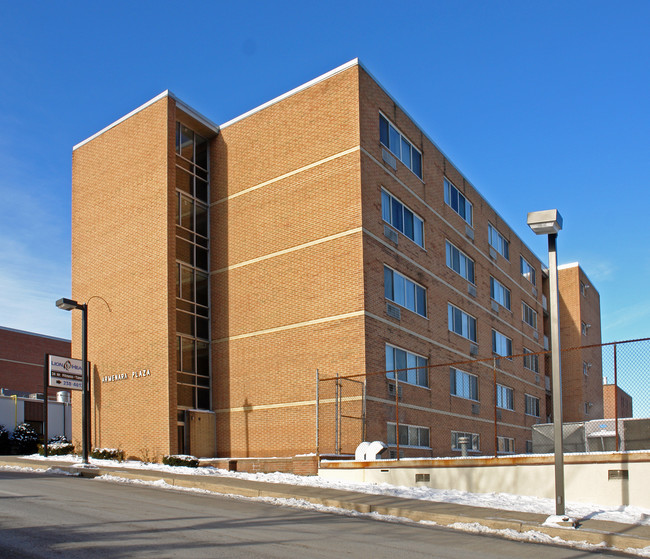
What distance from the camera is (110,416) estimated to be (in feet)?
85.3

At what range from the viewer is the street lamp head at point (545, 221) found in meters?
Answer: 12.5

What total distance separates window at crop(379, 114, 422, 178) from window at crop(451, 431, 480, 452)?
1025 cm

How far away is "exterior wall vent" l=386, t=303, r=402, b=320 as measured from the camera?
24359 millimetres

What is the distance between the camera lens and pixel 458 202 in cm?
3256

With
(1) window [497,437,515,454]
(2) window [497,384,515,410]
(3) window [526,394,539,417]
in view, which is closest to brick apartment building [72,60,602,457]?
(1) window [497,437,515,454]

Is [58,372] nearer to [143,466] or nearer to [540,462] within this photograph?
[143,466]

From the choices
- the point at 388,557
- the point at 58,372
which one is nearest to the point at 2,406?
the point at 58,372

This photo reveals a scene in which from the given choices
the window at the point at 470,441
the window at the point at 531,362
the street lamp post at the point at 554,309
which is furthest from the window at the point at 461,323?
the street lamp post at the point at 554,309

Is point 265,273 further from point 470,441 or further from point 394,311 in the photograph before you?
point 470,441

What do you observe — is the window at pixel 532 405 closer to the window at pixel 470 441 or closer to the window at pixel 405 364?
the window at pixel 470 441

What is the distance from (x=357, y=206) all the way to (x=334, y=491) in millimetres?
10231

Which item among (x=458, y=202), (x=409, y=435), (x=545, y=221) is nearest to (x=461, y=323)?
(x=458, y=202)

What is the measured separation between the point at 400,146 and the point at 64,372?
14.6 metres

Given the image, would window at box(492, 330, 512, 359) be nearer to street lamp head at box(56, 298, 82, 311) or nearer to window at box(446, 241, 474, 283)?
window at box(446, 241, 474, 283)
